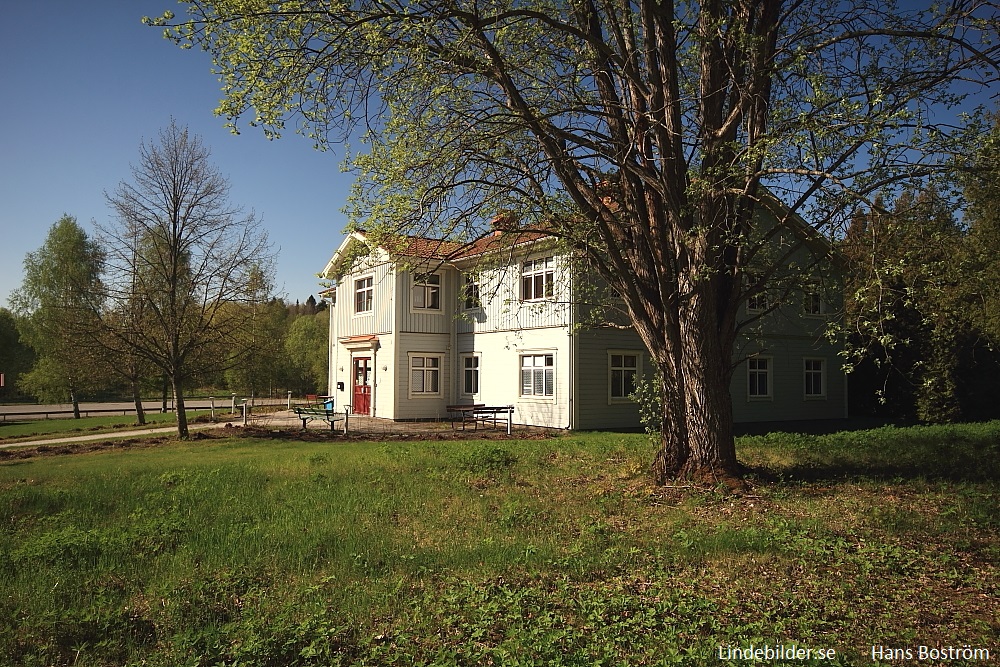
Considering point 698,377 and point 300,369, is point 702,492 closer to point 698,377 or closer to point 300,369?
point 698,377

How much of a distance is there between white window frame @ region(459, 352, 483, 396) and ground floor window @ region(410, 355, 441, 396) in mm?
914

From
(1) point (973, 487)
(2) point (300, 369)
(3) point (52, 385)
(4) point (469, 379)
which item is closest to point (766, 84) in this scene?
(1) point (973, 487)

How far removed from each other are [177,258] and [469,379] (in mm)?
10504

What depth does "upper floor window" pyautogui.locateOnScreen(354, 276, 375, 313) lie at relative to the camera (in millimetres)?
25250

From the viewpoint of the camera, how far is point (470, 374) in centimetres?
2380

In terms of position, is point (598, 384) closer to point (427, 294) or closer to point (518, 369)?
point (518, 369)

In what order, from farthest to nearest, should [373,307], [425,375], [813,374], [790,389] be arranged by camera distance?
[813,374] → [373,307] → [790,389] → [425,375]

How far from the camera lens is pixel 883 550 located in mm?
6137

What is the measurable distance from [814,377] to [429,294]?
15.5 m

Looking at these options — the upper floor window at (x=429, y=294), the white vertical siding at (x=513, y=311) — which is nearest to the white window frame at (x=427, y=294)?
the upper floor window at (x=429, y=294)

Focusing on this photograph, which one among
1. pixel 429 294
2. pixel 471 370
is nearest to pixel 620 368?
pixel 471 370

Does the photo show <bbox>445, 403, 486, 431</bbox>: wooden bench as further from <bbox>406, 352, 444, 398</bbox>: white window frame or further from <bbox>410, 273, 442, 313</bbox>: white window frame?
<bbox>410, 273, 442, 313</bbox>: white window frame

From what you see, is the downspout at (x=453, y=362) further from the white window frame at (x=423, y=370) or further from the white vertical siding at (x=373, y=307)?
the white vertical siding at (x=373, y=307)

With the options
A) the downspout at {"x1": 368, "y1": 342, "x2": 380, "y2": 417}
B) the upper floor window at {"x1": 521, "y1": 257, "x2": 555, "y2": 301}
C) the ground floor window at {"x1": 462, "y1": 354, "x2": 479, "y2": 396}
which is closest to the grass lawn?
the upper floor window at {"x1": 521, "y1": 257, "x2": 555, "y2": 301}
